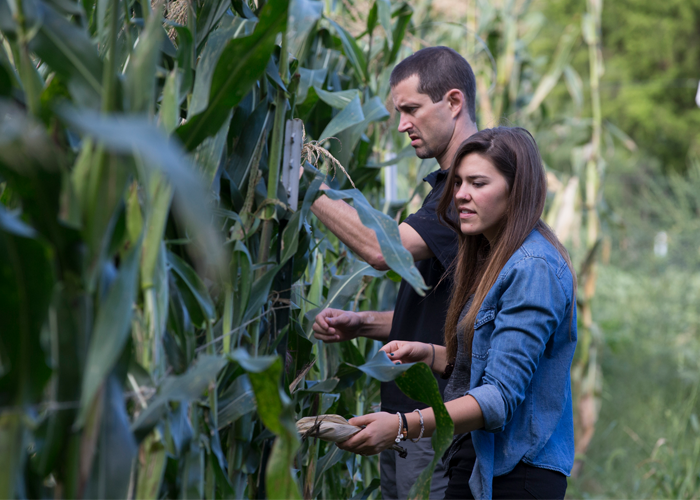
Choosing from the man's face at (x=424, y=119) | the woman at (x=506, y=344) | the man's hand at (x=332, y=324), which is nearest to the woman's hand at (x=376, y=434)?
the woman at (x=506, y=344)

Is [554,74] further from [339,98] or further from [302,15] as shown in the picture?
[302,15]

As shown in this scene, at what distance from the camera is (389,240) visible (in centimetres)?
110

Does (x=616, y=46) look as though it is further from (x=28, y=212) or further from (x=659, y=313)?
(x=28, y=212)

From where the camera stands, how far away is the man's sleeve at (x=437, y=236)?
1.61 metres

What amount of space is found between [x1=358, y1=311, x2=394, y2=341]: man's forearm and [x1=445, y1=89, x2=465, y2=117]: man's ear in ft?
1.94

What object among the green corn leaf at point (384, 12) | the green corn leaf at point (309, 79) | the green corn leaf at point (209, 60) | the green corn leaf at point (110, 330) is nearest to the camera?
the green corn leaf at point (110, 330)

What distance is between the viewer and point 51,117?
2.33 ft

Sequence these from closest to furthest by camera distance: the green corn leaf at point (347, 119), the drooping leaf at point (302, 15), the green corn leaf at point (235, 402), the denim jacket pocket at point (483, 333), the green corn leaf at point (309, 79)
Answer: the green corn leaf at point (235, 402) → the drooping leaf at point (302, 15) → the denim jacket pocket at point (483, 333) → the green corn leaf at point (347, 119) → the green corn leaf at point (309, 79)

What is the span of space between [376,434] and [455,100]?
980mm

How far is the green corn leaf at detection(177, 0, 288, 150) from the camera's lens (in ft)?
2.78

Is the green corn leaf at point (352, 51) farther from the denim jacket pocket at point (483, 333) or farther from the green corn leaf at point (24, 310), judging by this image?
the green corn leaf at point (24, 310)

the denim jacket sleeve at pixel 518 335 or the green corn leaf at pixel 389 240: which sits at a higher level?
the green corn leaf at pixel 389 240

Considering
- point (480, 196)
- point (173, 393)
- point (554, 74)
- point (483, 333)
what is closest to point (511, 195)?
point (480, 196)

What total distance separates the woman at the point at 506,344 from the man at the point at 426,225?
0.22 metres
